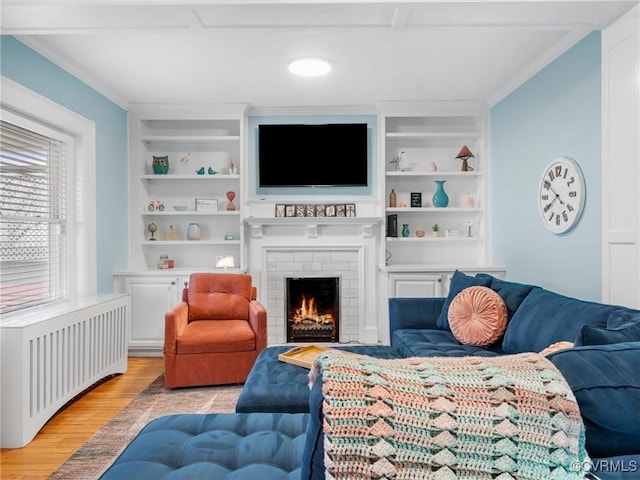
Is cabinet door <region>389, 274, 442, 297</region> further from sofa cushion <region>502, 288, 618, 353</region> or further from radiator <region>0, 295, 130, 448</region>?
radiator <region>0, 295, 130, 448</region>

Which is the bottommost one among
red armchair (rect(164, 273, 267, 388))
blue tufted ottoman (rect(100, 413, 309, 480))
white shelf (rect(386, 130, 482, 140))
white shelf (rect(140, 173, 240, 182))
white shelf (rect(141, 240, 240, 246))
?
red armchair (rect(164, 273, 267, 388))

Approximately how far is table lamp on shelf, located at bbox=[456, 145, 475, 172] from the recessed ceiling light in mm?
1814

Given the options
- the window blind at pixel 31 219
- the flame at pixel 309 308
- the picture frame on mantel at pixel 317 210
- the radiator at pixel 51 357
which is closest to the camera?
the radiator at pixel 51 357

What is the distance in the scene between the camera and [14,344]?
2410mm

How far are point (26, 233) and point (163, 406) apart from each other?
5.24 feet

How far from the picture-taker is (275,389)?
2.13 metres

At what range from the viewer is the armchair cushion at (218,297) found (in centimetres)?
371

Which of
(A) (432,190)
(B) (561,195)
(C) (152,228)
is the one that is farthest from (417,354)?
(C) (152,228)

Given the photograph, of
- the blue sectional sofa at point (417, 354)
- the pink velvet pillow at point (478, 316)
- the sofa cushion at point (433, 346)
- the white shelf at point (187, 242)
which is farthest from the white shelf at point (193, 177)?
the pink velvet pillow at point (478, 316)

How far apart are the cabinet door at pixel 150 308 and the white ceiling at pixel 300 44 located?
188 cm

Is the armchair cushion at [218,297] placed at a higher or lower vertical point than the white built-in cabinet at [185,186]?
lower

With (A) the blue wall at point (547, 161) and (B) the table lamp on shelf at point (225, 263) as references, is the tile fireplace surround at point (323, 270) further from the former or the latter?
(A) the blue wall at point (547, 161)

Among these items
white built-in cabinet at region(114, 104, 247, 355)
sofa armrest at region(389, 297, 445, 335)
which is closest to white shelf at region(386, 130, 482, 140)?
white built-in cabinet at region(114, 104, 247, 355)

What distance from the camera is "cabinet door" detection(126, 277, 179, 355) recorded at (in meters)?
4.19
